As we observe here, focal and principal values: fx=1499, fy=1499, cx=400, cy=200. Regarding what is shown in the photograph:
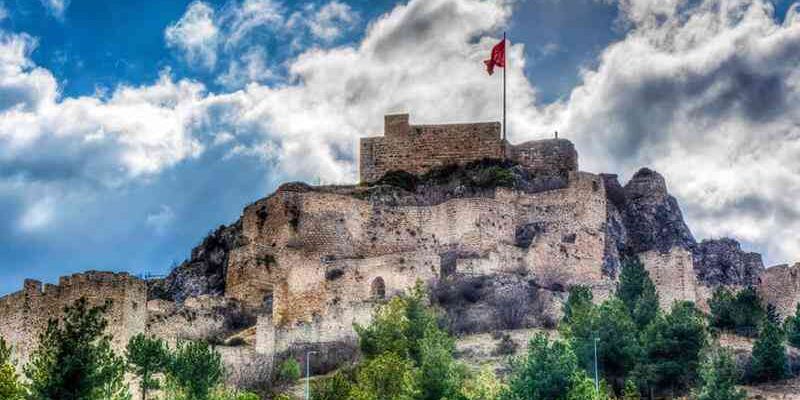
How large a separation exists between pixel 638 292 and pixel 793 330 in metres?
8.16

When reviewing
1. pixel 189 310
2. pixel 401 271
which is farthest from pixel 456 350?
pixel 189 310

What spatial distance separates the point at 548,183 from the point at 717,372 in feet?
107

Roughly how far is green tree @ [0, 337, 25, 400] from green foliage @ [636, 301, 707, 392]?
27.1 meters

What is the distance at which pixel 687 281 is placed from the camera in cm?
8281

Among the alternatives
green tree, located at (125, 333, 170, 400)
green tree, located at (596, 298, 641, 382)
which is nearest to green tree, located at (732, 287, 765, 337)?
green tree, located at (596, 298, 641, 382)

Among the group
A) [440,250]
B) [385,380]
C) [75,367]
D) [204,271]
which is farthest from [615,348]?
[204,271]

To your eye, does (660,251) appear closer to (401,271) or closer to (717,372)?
(401,271)

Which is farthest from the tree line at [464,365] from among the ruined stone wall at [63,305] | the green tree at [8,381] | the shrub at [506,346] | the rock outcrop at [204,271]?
the rock outcrop at [204,271]

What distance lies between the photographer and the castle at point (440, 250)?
77.4 m

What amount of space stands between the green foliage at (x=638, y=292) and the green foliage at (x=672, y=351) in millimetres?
3319

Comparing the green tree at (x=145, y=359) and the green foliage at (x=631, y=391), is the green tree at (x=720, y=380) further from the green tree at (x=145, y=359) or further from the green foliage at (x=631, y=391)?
the green tree at (x=145, y=359)

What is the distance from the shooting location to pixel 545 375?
55750 mm

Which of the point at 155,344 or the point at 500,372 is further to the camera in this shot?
the point at 500,372

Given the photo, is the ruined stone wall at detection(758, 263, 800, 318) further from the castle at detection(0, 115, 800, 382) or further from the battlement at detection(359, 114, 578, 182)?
the battlement at detection(359, 114, 578, 182)
